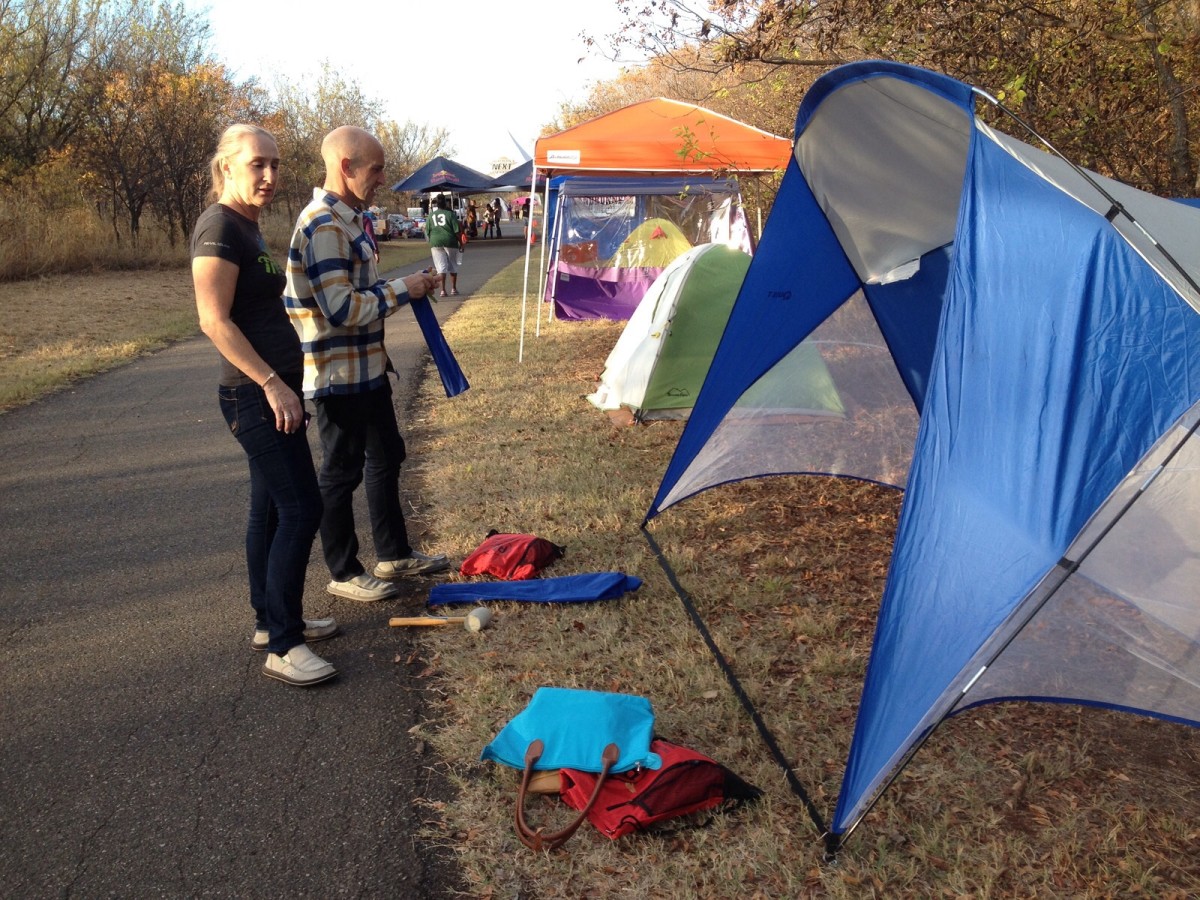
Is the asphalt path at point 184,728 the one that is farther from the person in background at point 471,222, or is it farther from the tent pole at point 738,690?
the person in background at point 471,222

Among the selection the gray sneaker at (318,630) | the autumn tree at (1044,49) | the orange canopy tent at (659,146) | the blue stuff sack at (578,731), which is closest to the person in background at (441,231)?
the orange canopy tent at (659,146)

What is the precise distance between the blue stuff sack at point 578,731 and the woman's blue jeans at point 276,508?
0.97 m

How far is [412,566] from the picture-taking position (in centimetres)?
437

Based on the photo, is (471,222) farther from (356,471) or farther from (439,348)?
(356,471)

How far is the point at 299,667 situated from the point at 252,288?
4.46ft

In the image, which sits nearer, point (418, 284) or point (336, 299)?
point (336, 299)

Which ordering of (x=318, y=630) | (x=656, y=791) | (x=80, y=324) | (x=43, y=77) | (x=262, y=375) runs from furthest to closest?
(x=43, y=77) < (x=80, y=324) < (x=318, y=630) < (x=262, y=375) < (x=656, y=791)

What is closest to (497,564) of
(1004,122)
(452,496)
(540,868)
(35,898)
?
(452,496)

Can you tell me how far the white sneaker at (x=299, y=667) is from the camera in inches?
135

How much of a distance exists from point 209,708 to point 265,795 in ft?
2.01

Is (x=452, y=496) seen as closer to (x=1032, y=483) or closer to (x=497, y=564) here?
(x=497, y=564)

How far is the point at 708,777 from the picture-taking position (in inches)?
105

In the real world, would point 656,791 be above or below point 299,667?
above

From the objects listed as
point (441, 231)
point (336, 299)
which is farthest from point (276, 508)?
point (441, 231)
